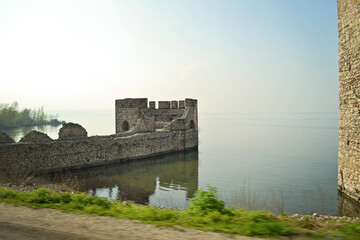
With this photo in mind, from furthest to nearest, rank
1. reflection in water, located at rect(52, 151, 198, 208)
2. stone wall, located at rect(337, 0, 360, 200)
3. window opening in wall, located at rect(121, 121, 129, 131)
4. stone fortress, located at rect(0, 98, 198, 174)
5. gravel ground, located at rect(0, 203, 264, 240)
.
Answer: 1. window opening in wall, located at rect(121, 121, 129, 131)
2. stone fortress, located at rect(0, 98, 198, 174)
3. reflection in water, located at rect(52, 151, 198, 208)
4. stone wall, located at rect(337, 0, 360, 200)
5. gravel ground, located at rect(0, 203, 264, 240)

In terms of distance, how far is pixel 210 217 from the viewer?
5051 mm

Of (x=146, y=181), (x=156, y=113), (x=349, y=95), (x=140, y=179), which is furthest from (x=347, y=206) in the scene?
(x=156, y=113)

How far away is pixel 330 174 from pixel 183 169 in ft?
27.6

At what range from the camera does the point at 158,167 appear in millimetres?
18656

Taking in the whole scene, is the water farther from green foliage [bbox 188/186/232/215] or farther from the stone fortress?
green foliage [bbox 188/186/232/215]

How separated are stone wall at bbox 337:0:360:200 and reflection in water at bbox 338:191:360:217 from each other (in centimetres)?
22

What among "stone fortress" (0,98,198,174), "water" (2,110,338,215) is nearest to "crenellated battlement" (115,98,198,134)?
"stone fortress" (0,98,198,174)

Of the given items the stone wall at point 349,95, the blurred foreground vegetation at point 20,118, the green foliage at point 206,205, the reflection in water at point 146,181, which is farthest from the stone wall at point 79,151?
the blurred foreground vegetation at point 20,118

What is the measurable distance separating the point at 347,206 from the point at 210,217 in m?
7.23

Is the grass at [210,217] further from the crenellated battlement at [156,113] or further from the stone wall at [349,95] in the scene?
the crenellated battlement at [156,113]

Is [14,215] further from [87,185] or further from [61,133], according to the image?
[61,133]

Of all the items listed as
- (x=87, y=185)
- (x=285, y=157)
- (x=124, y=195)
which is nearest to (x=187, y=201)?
(x=124, y=195)

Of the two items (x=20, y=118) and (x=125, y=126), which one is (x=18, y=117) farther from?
(x=125, y=126)

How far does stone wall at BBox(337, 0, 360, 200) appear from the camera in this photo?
388 inches
